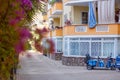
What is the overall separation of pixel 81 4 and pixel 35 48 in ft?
102

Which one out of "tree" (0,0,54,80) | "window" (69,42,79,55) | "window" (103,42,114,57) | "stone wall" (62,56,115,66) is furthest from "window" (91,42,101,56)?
"tree" (0,0,54,80)

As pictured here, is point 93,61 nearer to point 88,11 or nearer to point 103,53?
point 103,53

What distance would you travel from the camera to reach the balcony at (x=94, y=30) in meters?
29.5

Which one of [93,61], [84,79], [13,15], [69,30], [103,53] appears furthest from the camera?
[69,30]

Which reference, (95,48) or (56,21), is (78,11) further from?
(56,21)

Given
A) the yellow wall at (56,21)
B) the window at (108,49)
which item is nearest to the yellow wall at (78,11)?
the window at (108,49)

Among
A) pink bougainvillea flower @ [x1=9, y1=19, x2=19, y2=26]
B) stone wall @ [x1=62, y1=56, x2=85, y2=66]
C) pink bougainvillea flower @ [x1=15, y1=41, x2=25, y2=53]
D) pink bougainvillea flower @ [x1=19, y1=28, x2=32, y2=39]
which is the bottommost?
stone wall @ [x1=62, y1=56, x2=85, y2=66]

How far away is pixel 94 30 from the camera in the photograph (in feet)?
101

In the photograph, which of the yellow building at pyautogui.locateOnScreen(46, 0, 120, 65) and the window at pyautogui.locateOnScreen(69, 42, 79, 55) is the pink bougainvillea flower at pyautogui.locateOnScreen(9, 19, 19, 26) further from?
the window at pyautogui.locateOnScreen(69, 42, 79, 55)

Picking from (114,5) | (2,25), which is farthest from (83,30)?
(2,25)

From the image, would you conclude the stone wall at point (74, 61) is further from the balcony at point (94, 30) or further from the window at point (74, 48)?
the balcony at point (94, 30)

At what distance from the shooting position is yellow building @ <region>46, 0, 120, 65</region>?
97.6 feet

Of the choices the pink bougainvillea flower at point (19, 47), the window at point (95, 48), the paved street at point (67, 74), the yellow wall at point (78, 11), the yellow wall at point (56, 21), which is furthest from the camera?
the yellow wall at point (56, 21)

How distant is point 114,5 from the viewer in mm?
30141
